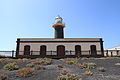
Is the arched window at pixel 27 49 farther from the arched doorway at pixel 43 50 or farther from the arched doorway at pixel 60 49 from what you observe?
the arched doorway at pixel 60 49

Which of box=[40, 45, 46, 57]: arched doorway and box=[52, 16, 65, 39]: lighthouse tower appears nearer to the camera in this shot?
box=[40, 45, 46, 57]: arched doorway

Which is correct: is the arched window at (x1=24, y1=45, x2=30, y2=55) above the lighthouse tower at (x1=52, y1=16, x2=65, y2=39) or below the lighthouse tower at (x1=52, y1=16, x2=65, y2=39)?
below

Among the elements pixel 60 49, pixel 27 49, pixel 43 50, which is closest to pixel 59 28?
pixel 60 49

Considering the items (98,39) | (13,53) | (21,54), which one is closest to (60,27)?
(98,39)

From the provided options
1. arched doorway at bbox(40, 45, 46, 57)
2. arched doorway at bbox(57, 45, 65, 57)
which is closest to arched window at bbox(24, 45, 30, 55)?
arched doorway at bbox(40, 45, 46, 57)

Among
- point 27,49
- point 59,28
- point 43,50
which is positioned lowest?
point 43,50

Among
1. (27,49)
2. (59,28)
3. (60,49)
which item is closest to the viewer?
(27,49)

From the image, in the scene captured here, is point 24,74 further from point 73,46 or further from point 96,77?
point 73,46

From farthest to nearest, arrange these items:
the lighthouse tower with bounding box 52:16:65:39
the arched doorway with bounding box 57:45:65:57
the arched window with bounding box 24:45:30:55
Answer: the lighthouse tower with bounding box 52:16:65:39 → the arched doorway with bounding box 57:45:65:57 → the arched window with bounding box 24:45:30:55

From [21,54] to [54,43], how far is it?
7.21 meters

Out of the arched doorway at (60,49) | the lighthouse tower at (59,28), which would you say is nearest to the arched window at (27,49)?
the arched doorway at (60,49)

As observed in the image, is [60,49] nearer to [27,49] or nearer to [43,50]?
[43,50]

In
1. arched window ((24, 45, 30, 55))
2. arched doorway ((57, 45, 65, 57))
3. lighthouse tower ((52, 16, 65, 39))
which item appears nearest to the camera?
arched window ((24, 45, 30, 55))

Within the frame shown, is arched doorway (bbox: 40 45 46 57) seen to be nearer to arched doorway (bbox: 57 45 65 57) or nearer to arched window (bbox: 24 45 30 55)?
arched window (bbox: 24 45 30 55)
